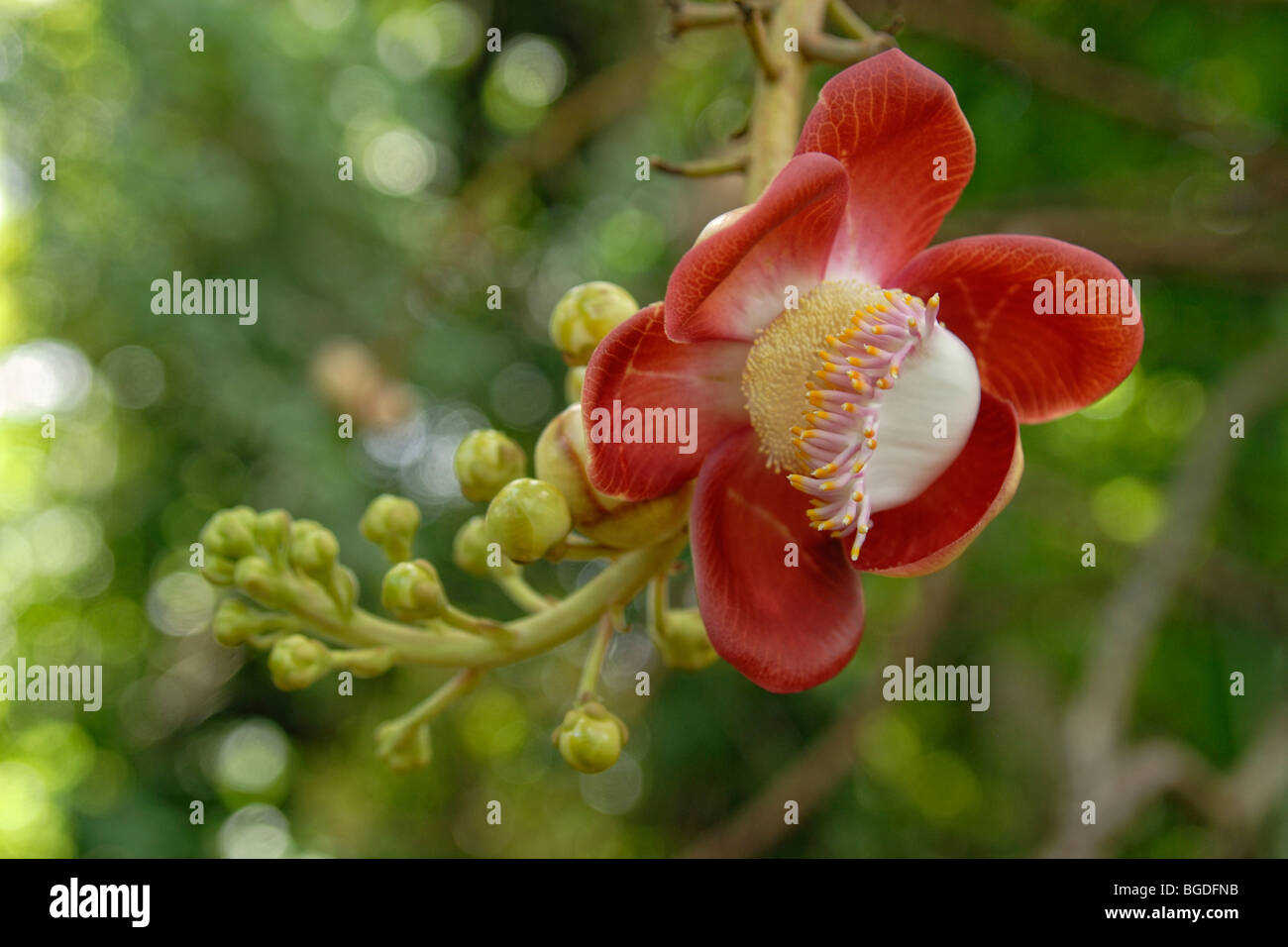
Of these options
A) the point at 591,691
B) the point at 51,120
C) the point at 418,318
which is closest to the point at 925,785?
the point at 418,318

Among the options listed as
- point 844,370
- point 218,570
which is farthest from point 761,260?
point 218,570

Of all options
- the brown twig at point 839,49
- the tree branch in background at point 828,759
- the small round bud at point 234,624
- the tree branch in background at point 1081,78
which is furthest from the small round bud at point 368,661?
the tree branch in background at point 828,759

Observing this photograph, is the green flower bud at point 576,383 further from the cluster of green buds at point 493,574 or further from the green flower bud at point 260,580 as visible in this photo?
the green flower bud at point 260,580

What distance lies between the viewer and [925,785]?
19.8 ft

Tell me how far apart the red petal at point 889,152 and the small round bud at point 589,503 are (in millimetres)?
271

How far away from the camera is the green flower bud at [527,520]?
82 cm

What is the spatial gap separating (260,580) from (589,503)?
1.06 ft

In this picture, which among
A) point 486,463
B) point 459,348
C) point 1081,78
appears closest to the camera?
point 486,463

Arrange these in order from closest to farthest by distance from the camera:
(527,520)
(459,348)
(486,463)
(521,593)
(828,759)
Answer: (527,520)
(486,463)
(521,593)
(828,759)
(459,348)

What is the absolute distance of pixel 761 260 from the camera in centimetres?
90

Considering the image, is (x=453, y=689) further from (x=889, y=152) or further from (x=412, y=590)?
(x=889, y=152)

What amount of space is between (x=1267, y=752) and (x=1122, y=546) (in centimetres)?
82

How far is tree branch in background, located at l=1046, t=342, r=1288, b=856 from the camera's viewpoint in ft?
8.23
